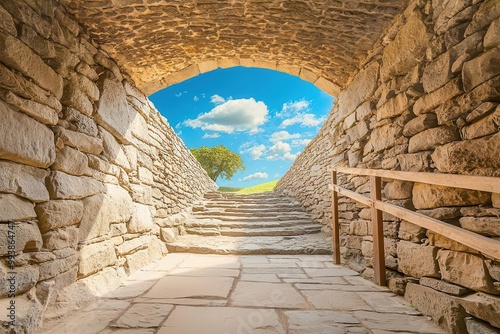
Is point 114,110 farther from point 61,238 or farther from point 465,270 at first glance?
point 465,270

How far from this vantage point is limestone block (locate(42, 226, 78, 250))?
184 cm

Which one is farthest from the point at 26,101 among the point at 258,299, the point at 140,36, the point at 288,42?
the point at 288,42

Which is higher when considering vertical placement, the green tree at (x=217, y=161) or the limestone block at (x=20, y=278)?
the green tree at (x=217, y=161)

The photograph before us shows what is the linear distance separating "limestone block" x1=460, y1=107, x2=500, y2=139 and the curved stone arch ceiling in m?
1.23

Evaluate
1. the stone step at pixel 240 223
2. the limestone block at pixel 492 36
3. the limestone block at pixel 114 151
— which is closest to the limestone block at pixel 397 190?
the limestone block at pixel 492 36

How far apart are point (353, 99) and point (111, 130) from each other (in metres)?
2.80

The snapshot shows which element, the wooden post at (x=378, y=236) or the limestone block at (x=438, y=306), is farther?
the wooden post at (x=378, y=236)

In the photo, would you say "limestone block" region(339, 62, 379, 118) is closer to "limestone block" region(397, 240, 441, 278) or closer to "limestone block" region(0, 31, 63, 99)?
"limestone block" region(397, 240, 441, 278)

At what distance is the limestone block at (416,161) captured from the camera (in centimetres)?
196

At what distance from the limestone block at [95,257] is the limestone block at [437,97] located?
2936mm

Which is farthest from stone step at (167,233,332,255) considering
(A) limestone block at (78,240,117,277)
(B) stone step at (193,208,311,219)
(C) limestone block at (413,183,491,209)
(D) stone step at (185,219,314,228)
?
(C) limestone block at (413,183,491,209)

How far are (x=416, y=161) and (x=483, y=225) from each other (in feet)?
2.18

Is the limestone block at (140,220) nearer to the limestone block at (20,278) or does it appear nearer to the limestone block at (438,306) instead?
the limestone block at (20,278)

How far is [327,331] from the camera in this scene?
5.44 feet
